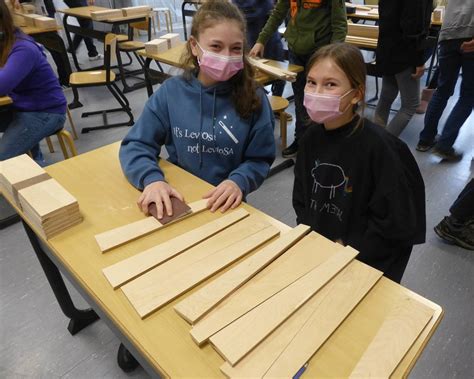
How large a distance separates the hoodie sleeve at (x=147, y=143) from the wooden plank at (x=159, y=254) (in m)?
0.31

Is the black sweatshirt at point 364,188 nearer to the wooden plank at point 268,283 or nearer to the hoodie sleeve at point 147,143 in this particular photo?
the wooden plank at point 268,283

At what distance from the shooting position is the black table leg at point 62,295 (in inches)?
57.5

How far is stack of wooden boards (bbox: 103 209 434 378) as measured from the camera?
64 centimetres

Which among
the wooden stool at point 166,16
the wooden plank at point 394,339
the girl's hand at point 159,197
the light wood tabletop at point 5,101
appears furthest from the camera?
the wooden stool at point 166,16

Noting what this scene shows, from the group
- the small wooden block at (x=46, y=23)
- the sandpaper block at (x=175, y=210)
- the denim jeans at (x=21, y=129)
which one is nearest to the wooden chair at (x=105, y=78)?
the small wooden block at (x=46, y=23)

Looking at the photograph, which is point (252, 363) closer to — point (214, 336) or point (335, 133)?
point (214, 336)

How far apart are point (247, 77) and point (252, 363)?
103cm

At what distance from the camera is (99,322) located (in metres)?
1.71

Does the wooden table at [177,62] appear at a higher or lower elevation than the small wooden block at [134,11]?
lower

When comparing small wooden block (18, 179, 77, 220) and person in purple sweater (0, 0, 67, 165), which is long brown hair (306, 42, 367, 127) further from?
person in purple sweater (0, 0, 67, 165)

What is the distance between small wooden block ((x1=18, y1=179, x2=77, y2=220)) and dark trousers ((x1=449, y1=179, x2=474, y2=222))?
205cm

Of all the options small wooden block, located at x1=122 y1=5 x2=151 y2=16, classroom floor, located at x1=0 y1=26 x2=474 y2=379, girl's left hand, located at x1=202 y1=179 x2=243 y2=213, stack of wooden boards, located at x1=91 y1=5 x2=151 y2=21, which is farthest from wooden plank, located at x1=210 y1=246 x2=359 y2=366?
small wooden block, located at x1=122 y1=5 x2=151 y2=16

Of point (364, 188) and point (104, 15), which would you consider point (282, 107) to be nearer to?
point (364, 188)

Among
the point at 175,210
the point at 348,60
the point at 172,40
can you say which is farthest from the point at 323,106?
the point at 172,40
